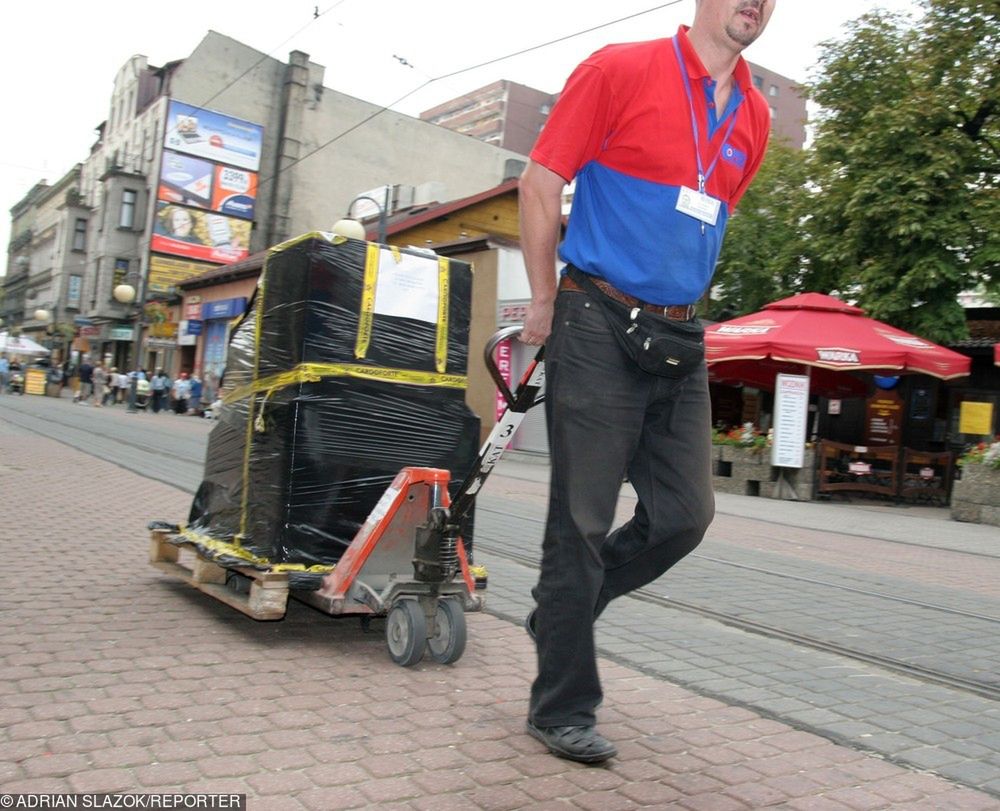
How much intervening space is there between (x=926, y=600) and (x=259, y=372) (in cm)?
470

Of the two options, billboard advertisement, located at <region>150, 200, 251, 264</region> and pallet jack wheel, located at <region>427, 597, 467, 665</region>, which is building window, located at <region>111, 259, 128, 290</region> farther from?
pallet jack wheel, located at <region>427, 597, 467, 665</region>

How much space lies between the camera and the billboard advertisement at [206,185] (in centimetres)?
4238

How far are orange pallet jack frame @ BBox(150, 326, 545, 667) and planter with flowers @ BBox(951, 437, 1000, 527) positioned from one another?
36.7ft

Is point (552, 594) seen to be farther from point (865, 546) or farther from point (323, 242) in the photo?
point (865, 546)

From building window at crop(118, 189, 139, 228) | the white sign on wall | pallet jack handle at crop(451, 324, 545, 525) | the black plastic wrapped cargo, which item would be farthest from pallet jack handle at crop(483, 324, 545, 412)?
building window at crop(118, 189, 139, 228)

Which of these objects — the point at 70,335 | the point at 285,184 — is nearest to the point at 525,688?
the point at 285,184

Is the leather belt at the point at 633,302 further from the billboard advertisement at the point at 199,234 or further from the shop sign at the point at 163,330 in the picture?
the billboard advertisement at the point at 199,234

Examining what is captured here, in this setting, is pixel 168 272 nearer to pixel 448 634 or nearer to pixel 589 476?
pixel 448 634

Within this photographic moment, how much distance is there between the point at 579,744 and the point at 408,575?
153 centimetres

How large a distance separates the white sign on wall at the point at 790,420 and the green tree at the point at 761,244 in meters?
8.32

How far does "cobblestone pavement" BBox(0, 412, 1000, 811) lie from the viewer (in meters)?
2.60

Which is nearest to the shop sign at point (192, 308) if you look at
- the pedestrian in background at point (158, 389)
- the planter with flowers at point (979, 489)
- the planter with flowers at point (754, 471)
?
the pedestrian in background at point (158, 389)

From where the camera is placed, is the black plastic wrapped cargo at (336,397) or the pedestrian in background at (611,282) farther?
the black plastic wrapped cargo at (336,397)

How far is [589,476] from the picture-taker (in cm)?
282
